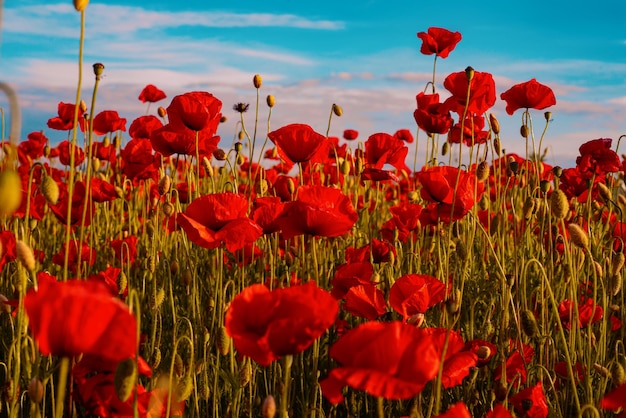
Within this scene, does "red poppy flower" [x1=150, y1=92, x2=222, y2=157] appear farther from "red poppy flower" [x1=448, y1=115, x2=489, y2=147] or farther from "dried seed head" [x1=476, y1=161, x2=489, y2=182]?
"red poppy flower" [x1=448, y1=115, x2=489, y2=147]

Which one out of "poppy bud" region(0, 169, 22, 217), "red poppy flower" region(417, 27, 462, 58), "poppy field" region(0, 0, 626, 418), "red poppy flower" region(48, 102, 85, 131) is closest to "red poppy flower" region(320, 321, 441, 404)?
"poppy field" region(0, 0, 626, 418)

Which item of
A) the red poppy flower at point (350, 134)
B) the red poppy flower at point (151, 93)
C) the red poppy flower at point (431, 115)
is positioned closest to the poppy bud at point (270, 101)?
the red poppy flower at point (431, 115)

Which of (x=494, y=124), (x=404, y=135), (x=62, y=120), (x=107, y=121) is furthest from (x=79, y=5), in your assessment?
(x=404, y=135)

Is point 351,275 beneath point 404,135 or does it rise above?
beneath

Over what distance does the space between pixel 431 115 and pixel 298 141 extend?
0.96 meters

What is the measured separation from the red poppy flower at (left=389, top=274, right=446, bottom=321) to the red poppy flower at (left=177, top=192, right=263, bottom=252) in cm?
39

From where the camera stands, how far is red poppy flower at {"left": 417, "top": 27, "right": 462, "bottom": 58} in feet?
10.8

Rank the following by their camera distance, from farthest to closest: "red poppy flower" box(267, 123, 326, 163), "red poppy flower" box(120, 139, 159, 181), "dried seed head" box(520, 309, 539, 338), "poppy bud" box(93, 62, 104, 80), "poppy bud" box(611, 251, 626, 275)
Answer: "red poppy flower" box(120, 139, 159, 181), "red poppy flower" box(267, 123, 326, 163), "poppy bud" box(611, 251, 626, 275), "dried seed head" box(520, 309, 539, 338), "poppy bud" box(93, 62, 104, 80)

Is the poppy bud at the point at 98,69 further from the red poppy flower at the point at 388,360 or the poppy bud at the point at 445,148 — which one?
the poppy bud at the point at 445,148

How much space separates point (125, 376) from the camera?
1.11 metres

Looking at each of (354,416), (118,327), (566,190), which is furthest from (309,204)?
(566,190)

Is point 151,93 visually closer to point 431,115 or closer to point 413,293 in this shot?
point 431,115

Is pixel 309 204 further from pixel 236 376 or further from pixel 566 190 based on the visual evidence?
pixel 566 190

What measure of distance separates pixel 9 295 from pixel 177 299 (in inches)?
26.8
